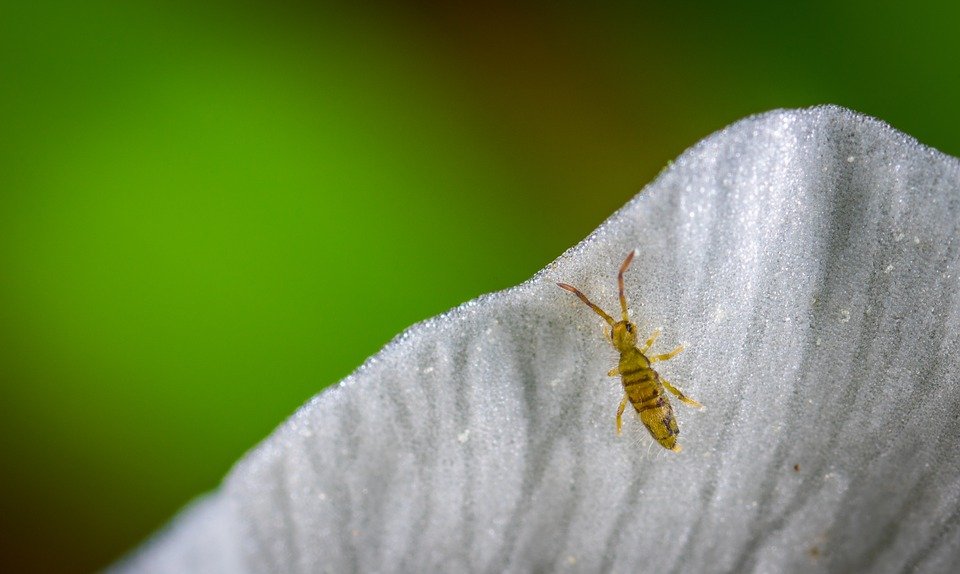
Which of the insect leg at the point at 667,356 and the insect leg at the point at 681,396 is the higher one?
the insect leg at the point at 667,356

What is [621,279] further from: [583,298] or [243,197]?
[243,197]

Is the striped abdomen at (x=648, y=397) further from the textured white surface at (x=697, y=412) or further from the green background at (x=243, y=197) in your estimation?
the green background at (x=243, y=197)

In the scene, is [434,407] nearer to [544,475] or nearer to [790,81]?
[544,475]

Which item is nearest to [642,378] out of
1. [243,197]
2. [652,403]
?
[652,403]

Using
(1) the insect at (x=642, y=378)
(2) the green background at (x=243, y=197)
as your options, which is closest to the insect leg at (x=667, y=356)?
(1) the insect at (x=642, y=378)

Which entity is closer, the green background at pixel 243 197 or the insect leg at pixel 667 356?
the insect leg at pixel 667 356

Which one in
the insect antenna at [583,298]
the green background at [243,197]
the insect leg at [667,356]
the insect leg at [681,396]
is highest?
the green background at [243,197]

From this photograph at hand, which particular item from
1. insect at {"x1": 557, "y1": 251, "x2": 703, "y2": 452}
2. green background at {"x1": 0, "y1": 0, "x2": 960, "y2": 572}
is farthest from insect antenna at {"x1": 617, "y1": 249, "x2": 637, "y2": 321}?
green background at {"x1": 0, "y1": 0, "x2": 960, "y2": 572}
